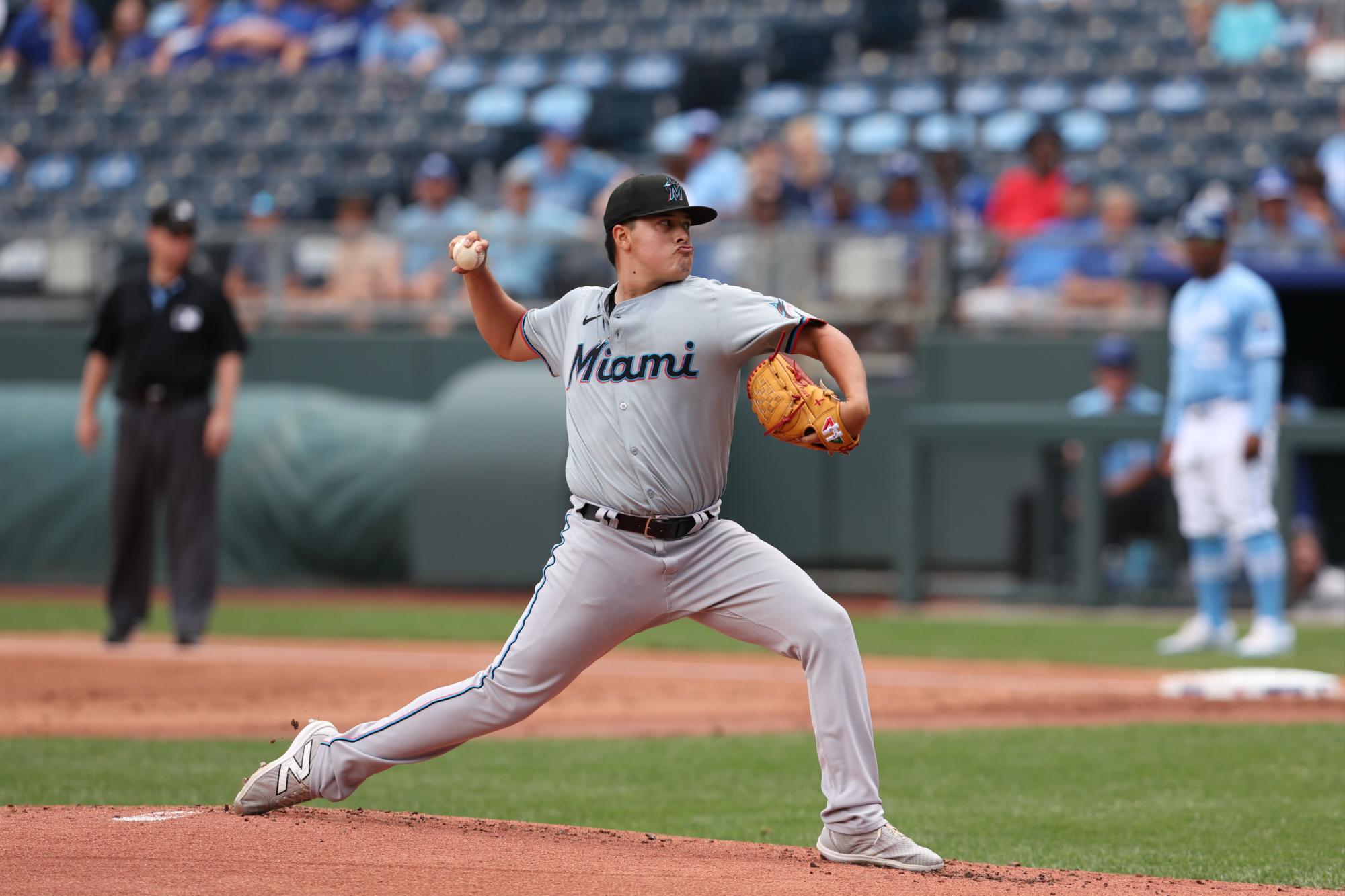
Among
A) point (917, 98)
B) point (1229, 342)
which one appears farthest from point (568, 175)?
point (1229, 342)

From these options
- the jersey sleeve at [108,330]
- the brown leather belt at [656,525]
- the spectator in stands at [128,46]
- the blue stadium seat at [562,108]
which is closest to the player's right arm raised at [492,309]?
the brown leather belt at [656,525]

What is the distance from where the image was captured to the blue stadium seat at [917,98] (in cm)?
1706

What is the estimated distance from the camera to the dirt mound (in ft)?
24.8

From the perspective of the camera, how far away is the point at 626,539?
452 cm

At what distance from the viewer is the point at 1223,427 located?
9695 millimetres

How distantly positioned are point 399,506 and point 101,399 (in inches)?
103

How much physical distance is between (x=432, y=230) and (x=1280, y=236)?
21.9ft

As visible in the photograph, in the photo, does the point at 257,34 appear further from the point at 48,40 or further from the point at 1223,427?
the point at 1223,427

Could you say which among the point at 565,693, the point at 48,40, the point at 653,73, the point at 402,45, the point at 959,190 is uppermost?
the point at 48,40

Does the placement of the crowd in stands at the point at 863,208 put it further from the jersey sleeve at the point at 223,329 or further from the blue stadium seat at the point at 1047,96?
the jersey sleeve at the point at 223,329

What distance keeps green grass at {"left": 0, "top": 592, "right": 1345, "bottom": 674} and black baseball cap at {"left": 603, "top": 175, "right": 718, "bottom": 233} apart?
570 centimetres

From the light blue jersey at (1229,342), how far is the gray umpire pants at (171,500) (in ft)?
17.3

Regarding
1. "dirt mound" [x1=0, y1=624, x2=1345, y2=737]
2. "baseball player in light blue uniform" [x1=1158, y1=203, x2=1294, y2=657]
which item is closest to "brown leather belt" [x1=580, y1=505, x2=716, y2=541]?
"dirt mound" [x1=0, y1=624, x2=1345, y2=737]

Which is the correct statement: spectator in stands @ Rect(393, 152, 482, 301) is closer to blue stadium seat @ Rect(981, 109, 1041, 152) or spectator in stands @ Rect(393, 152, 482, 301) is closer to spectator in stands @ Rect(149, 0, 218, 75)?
blue stadium seat @ Rect(981, 109, 1041, 152)
